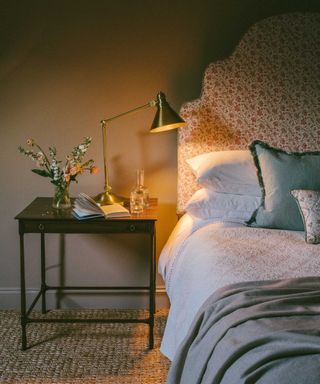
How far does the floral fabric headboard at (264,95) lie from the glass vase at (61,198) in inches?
27.7

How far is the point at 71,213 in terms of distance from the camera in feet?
7.98

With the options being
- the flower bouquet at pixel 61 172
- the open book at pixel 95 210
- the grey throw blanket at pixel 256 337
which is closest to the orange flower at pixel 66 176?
the flower bouquet at pixel 61 172

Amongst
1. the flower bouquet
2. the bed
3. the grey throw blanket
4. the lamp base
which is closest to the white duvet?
the bed

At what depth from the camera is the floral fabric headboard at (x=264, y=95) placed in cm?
273

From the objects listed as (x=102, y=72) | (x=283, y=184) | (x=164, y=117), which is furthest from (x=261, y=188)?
(x=102, y=72)

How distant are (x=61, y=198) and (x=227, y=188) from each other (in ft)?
2.88

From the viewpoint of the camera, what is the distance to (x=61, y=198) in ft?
8.21

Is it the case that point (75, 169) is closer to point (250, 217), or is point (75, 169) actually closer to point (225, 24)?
point (250, 217)

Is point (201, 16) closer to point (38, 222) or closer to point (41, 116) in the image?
point (41, 116)

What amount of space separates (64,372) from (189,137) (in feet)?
4.67

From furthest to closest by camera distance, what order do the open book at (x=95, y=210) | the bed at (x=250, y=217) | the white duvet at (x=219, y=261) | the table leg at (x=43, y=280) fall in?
the table leg at (x=43, y=280) → the open book at (x=95, y=210) → the white duvet at (x=219, y=261) → the bed at (x=250, y=217)

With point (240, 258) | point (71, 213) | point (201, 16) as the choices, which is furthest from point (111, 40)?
point (240, 258)

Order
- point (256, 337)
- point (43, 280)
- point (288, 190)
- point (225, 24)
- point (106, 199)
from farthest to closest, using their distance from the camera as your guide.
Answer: point (43, 280) → point (225, 24) → point (106, 199) → point (288, 190) → point (256, 337)

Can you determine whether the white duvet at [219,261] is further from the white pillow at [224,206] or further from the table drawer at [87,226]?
the table drawer at [87,226]
